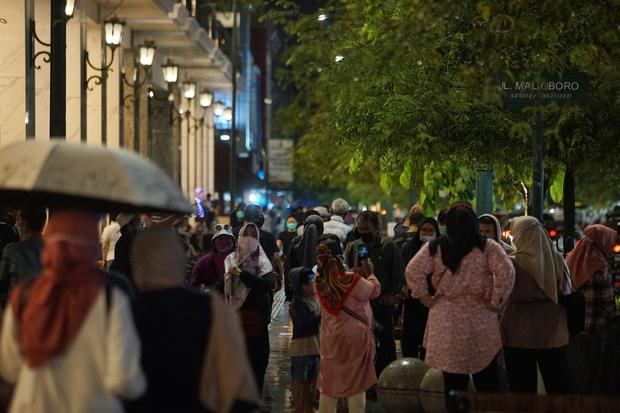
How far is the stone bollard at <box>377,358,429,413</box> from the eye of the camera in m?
12.5

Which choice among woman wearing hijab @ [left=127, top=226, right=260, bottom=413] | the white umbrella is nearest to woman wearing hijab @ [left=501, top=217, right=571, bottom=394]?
the white umbrella

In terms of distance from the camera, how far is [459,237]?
10328mm

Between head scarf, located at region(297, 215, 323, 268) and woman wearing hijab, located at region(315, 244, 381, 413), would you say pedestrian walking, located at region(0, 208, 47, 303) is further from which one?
head scarf, located at region(297, 215, 323, 268)

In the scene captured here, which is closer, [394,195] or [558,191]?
[558,191]

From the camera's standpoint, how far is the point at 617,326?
1104 cm

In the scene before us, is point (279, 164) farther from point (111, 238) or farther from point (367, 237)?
point (367, 237)

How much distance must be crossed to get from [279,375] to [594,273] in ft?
13.9

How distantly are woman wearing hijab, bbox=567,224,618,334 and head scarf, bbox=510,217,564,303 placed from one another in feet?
5.79

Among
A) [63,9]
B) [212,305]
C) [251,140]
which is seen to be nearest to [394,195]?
[251,140]

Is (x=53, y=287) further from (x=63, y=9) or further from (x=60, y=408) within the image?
(x=63, y=9)

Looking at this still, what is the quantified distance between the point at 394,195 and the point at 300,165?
6.06m

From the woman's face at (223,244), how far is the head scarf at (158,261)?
22.7 feet

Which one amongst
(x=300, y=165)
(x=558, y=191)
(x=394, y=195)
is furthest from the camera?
(x=394, y=195)

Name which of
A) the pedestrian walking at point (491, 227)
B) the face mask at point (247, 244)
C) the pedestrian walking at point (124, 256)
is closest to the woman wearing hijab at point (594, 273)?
the pedestrian walking at point (491, 227)
